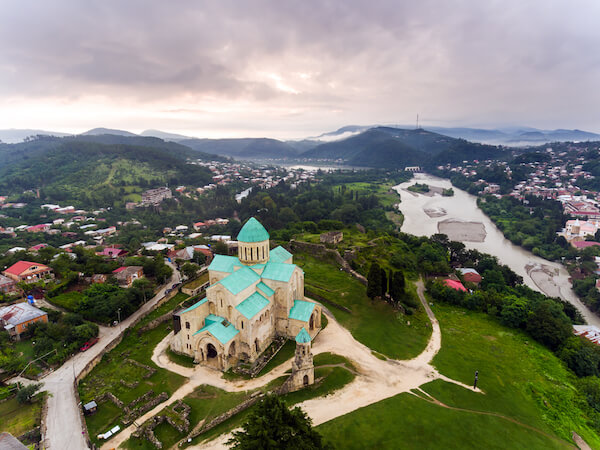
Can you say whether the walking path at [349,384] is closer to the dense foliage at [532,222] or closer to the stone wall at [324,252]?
the stone wall at [324,252]

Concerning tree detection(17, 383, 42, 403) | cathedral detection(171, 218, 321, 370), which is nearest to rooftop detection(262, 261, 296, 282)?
cathedral detection(171, 218, 321, 370)

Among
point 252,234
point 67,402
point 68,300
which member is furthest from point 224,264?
point 68,300

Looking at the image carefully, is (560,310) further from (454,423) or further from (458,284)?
(454,423)

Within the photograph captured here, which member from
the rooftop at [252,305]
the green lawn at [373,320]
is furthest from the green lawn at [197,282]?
the rooftop at [252,305]

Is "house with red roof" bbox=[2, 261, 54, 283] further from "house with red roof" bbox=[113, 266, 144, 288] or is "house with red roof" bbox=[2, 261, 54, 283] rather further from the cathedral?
the cathedral

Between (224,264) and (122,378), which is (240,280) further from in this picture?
(122,378)
